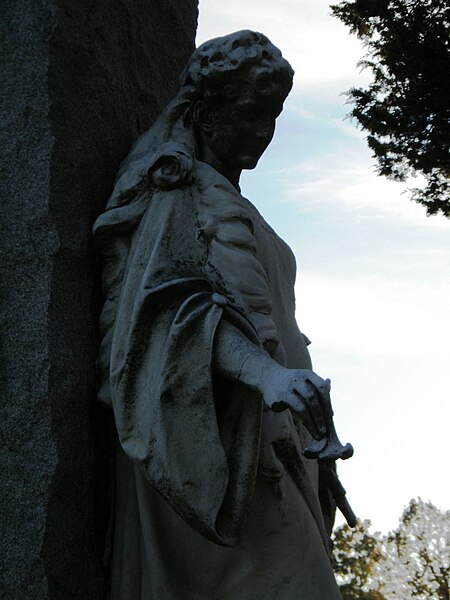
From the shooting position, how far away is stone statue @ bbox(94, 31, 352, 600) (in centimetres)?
317

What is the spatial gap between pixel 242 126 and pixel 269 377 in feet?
3.72

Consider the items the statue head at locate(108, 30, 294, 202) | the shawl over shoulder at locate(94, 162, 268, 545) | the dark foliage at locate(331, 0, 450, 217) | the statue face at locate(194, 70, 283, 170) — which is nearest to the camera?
the shawl over shoulder at locate(94, 162, 268, 545)

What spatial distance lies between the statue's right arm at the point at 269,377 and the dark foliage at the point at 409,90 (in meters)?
4.53

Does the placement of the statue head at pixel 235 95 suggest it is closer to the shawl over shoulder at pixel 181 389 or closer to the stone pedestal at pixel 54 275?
the stone pedestal at pixel 54 275

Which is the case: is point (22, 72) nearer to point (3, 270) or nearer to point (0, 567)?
point (3, 270)

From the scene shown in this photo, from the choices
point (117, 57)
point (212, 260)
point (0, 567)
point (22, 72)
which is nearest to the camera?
point (0, 567)

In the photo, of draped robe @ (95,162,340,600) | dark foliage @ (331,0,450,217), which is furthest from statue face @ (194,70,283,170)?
dark foliage @ (331,0,450,217)

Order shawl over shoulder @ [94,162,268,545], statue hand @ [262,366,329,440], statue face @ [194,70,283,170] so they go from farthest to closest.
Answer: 1. statue face @ [194,70,283,170]
2. shawl over shoulder @ [94,162,268,545]
3. statue hand @ [262,366,329,440]

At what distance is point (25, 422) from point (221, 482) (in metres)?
0.62

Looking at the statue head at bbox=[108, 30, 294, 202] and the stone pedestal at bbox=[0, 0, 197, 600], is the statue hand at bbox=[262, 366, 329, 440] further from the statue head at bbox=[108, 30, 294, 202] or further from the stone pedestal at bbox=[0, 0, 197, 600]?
the statue head at bbox=[108, 30, 294, 202]

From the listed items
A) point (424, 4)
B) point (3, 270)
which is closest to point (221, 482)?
point (3, 270)

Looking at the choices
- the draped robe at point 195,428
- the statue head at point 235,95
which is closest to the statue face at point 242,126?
the statue head at point 235,95

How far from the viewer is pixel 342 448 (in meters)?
2.83

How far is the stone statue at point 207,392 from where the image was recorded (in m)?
3.17
